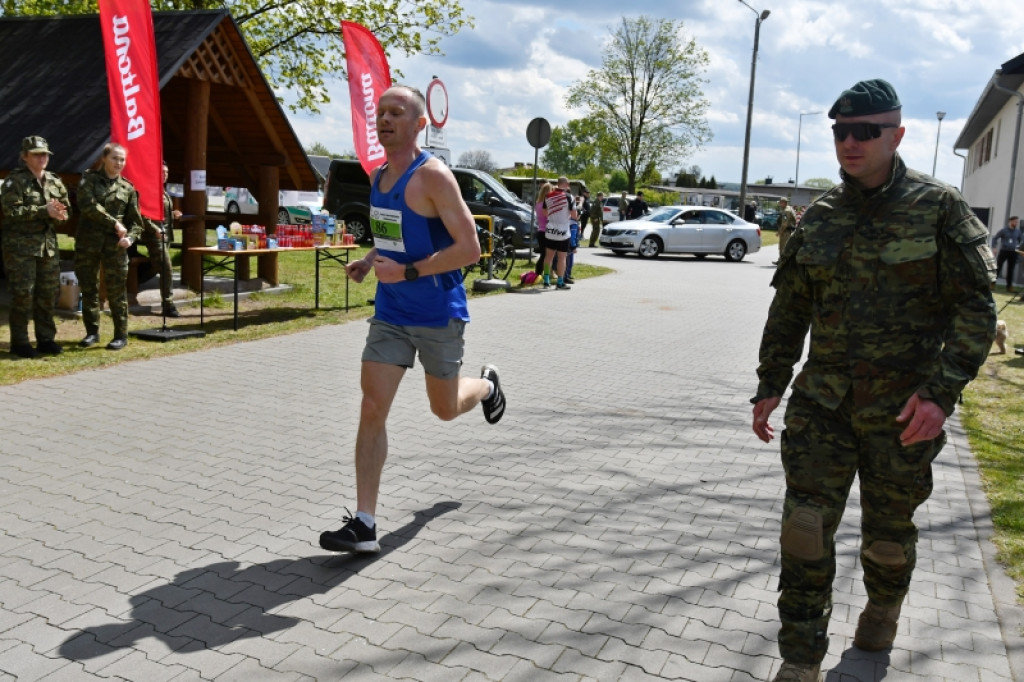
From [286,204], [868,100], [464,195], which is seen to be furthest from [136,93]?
[286,204]

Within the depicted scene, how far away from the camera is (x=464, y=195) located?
2380cm

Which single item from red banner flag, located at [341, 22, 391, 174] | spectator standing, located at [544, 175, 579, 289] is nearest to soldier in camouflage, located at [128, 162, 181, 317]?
red banner flag, located at [341, 22, 391, 174]

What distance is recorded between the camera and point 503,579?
410 centimetres

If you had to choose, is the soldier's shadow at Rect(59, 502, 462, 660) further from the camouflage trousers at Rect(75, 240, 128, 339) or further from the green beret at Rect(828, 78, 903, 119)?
the camouflage trousers at Rect(75, 240, 128, 339)

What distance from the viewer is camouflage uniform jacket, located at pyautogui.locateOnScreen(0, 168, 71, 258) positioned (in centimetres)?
843

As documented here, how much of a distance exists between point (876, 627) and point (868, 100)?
1.91 meters

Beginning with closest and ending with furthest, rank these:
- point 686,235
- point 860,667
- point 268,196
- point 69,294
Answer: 1. point 860,667
2. point 69,294
3. point 268,196
4. point 686,235

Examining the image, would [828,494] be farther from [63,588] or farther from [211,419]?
[211,419]

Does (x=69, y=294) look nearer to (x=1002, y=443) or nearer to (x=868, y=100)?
(x=1002, y=443)

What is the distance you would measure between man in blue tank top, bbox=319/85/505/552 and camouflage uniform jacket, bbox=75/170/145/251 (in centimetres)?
572

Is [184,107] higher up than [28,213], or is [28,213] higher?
[184,107]

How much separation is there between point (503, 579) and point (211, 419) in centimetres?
348

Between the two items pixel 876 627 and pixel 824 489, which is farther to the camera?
pixel 876 627

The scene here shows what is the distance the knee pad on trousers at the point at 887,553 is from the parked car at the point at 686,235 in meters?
24.9
